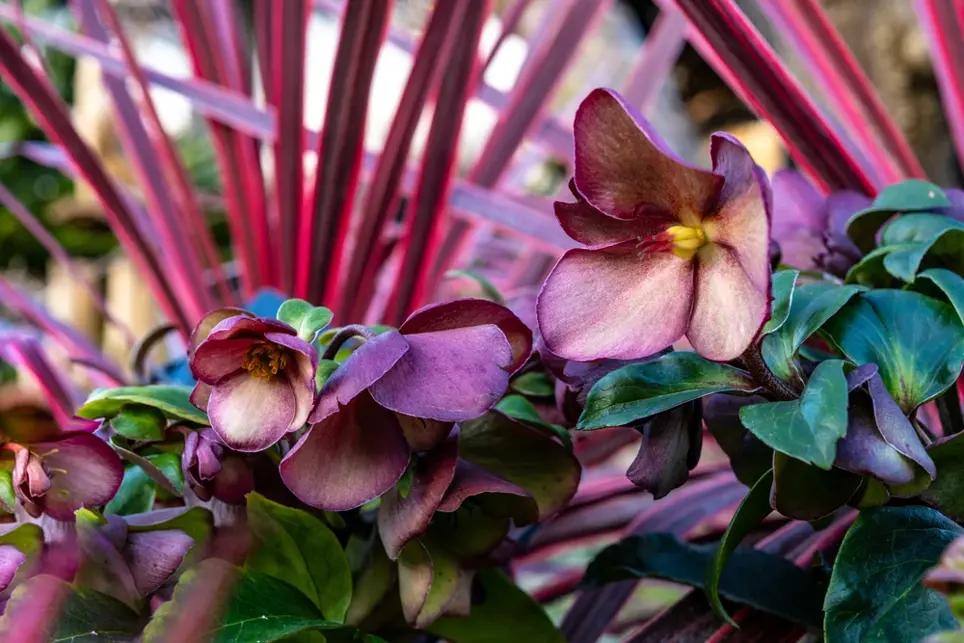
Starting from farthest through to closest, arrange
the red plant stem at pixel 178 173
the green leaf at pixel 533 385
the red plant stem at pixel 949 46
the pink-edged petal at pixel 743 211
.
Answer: the red plant stem at pixel 178 173, the red plant stem at pixel 949 46, the green leaf at pixel 533 385, the pink-edged petal at pixel 743 211

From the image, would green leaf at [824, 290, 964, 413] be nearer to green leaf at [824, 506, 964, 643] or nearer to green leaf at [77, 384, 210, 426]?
green leaf at [824, 506, 964, 643]

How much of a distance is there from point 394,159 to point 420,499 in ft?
0.82

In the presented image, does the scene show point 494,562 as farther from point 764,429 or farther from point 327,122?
point 327,122

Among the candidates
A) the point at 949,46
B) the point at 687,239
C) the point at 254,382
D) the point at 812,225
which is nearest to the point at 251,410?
the point at 254,382

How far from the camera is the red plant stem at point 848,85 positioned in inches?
16.3

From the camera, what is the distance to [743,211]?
160mm

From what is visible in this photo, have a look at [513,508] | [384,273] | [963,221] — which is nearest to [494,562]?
[513,508]

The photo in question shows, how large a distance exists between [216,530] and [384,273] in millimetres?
540

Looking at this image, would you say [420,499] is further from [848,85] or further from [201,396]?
[848,85]

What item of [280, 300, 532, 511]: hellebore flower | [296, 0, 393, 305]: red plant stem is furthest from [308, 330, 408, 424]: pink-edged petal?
[296, 0, 393, 305]: red plant stem

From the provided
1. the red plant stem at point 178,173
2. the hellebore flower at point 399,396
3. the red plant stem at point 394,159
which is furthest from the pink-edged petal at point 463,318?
the red plant stem at point 178,173

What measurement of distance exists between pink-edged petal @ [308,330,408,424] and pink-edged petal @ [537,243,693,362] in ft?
0.11

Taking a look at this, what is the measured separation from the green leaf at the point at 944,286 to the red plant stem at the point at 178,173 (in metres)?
0.40

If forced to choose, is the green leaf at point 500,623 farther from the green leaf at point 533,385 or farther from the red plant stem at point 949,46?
the red plant stem at point 949,46
